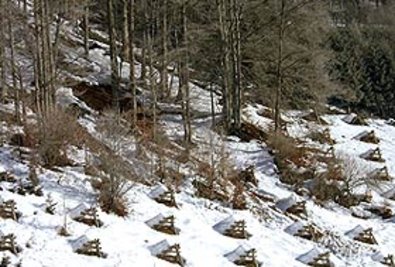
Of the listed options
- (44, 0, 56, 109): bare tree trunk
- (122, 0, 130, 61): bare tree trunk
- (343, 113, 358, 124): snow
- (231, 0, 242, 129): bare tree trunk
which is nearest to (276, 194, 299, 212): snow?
(231, 0, 242, 129): bare tree trunk

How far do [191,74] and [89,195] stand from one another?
1591 centimetres

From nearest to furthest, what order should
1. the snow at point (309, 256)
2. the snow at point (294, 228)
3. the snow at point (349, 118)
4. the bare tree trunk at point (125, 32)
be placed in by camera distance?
the snow at point (309, 256) → the snow at point (294, 228) → the bare tree trunk at point (125, 32) → the snow at point (349, 118)

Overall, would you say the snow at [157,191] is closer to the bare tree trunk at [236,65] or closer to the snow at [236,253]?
the snow at [236,253]

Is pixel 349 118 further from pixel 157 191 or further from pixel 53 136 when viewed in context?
pixel 53 136

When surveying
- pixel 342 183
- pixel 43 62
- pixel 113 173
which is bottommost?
pixel 342 183

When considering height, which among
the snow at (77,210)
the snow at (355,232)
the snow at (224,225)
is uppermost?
the snow at (77,210)

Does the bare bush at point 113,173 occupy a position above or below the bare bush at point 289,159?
above

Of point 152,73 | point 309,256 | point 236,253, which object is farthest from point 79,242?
point 152,73

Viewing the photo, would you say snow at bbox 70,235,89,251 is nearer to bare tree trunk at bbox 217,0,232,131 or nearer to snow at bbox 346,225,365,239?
snow at bbox 346,225,365,239

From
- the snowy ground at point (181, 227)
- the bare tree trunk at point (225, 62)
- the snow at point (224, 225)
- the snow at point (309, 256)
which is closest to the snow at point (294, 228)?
the snowy ground at point (181, 227)

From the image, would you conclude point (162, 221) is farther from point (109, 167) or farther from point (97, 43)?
point (97, 43)

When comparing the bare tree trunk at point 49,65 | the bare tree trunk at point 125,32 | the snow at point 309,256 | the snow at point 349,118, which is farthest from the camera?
the snow at point 349,118

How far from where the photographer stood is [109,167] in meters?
20.0

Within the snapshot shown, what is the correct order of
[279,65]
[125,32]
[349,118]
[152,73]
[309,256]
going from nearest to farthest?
[309,256]
[152,73]
[279,65]
[125,32]
[349,118]
